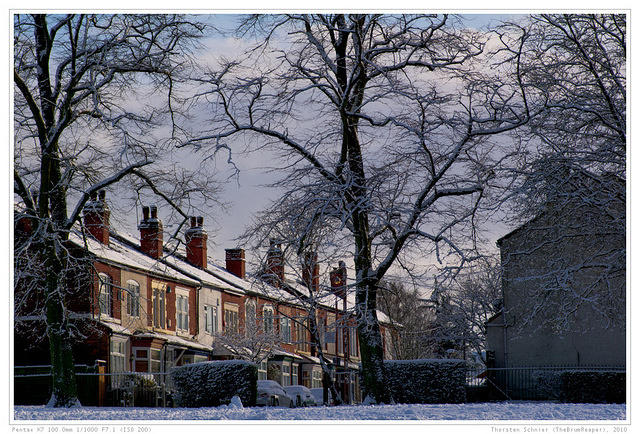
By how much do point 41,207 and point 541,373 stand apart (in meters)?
18.3

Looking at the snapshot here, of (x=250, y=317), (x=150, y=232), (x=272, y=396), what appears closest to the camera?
(x=272, y=396)

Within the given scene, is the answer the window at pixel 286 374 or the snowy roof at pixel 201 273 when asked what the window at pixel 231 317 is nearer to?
the snowy roof at pixel 201 273

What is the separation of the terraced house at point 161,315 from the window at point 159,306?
0.05 m

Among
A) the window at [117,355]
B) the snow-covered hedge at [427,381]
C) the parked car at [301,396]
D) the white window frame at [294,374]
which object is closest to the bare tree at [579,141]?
the snow-covered hedge at [427,381]

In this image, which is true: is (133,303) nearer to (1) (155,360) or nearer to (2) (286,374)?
(1) (155,360)

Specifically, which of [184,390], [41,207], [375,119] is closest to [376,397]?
[184,390]

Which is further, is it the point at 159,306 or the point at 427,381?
the point at 159,306

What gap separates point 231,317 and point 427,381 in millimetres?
25356

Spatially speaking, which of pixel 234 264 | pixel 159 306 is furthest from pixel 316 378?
pixel 159 306

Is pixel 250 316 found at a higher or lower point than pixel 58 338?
higher

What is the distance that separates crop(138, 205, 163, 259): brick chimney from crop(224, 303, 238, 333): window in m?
6.44

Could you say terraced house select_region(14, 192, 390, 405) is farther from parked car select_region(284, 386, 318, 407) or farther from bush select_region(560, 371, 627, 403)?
bush select_region(560, 371, 627, 403)

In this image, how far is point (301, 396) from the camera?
37.6 meters

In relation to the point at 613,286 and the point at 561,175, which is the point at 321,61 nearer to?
the point at 561,175
